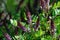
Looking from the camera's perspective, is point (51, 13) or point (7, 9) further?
point (7, 9)

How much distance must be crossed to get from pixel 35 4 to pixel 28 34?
1.72ft

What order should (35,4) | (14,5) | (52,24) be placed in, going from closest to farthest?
(52,24) < (35,4) < (14,5)

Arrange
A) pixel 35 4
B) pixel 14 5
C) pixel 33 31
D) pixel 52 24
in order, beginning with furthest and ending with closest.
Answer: pixel 14 5 < pixel 35 4 < pixel 33 31 < pixel 52 24

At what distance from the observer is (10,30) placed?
126 centimetres

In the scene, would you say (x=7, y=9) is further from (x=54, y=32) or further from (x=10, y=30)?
(x=54, y=32)

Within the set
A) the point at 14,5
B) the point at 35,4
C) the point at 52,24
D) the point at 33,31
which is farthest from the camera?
the point at 14,5

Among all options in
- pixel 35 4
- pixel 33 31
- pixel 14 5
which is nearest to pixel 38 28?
pixel 33 31

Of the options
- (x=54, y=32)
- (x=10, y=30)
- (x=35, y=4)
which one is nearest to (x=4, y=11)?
(x=35, y=4)

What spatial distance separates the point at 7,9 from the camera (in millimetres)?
1814

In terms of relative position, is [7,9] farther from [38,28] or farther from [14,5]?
[38,28]

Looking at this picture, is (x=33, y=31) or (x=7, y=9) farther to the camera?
(x=7, y=9)

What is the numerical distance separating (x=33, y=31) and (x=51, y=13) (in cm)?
17

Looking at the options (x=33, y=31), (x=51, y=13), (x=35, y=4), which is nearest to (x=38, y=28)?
(x=33, y=31)

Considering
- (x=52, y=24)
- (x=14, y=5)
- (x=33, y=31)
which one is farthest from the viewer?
(x=14, y=5)
